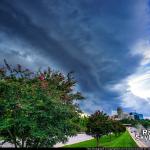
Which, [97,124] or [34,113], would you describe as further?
[97,124]

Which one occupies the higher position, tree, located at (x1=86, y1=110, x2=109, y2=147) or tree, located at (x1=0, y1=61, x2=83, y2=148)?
tree, located at (x1=86, y1=110, x2=109, y2=147)

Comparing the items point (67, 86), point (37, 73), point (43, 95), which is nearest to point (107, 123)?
point (67, 86)

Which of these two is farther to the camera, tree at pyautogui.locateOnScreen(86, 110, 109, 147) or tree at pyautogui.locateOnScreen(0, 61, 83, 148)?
tree at pyautogui.locateOnScreen(86, 110, 109, 147)

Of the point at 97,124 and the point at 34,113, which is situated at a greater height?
the point at 97,124

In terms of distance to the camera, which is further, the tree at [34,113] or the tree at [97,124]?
the tree at [97,124]

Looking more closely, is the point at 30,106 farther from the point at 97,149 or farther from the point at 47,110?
the point at 97,149

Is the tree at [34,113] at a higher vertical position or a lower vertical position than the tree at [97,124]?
lower

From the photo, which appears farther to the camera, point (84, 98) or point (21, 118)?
point (84, 98)

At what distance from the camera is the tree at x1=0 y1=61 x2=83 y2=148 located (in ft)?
64.8

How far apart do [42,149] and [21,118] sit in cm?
435

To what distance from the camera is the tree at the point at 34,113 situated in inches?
778

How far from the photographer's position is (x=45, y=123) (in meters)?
20.5

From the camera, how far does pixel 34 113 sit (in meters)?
20.0

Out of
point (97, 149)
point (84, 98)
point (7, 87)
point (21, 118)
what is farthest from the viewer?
point (97, 149)
